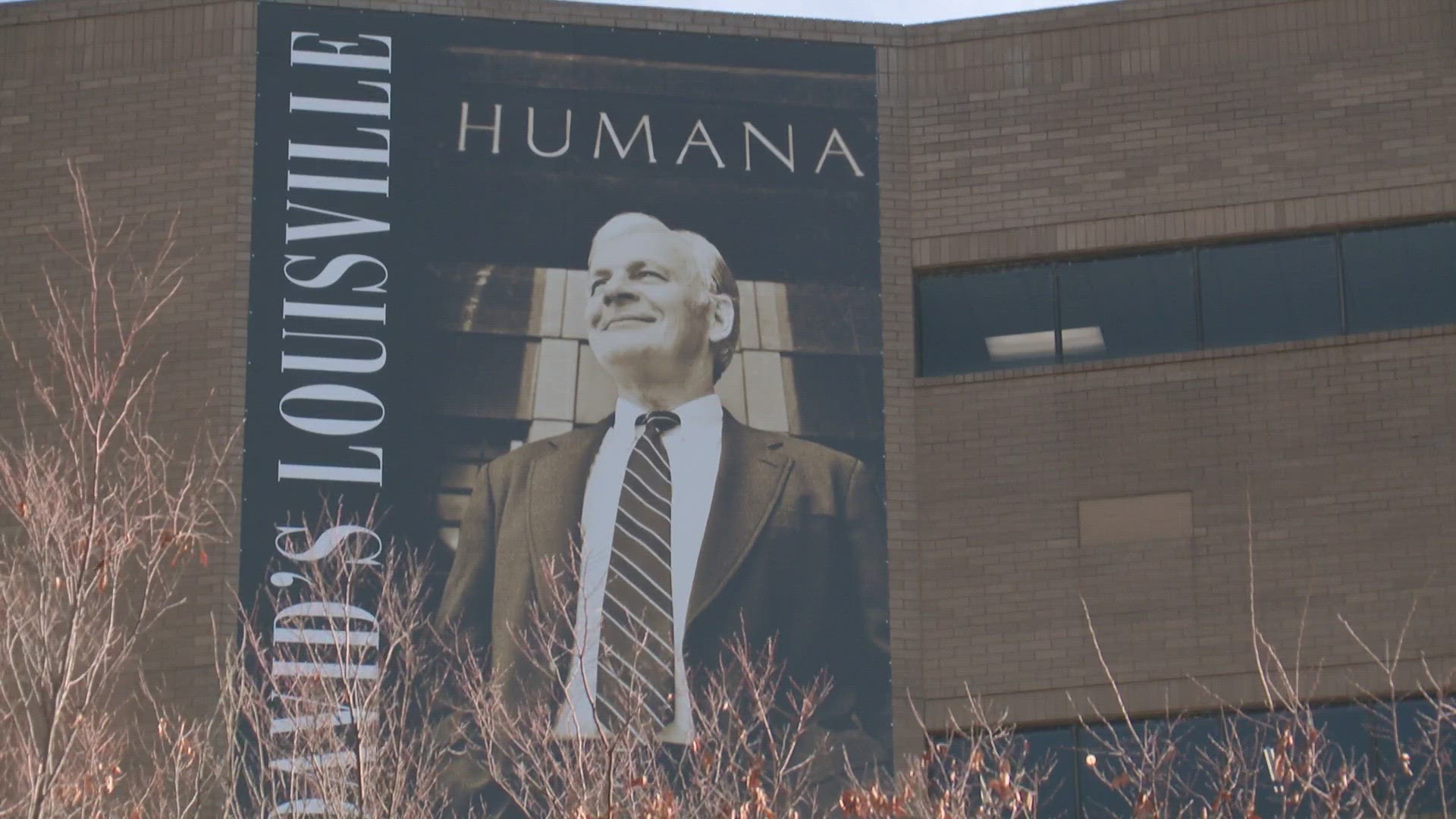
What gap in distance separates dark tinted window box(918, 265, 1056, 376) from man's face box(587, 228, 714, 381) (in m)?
2.24

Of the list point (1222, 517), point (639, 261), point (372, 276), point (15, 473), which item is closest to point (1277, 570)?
point (1222, 517)

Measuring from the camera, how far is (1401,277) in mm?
24016

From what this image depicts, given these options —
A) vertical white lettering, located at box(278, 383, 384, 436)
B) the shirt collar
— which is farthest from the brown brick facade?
the shirt collar

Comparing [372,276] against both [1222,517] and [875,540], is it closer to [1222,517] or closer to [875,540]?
[875,540]

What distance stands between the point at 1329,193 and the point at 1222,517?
344 centimetres

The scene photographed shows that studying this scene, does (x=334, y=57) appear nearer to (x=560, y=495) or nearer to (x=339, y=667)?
(x=560, y=495)

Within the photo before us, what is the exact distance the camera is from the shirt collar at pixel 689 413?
23656mm

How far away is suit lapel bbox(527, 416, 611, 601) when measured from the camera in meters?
23.1

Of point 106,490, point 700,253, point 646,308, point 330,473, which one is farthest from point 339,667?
point 700,253

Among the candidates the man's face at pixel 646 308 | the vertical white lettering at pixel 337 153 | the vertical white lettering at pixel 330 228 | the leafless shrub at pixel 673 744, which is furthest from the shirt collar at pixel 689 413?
the vertical white lettering at pixel 337 153

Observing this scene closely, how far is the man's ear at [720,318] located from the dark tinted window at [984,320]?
1.93 m

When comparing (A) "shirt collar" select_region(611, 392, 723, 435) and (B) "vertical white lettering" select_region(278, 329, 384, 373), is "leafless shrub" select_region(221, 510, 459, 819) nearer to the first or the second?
(B) "vertical white lettering" select_region(278, 329, 384, 373)

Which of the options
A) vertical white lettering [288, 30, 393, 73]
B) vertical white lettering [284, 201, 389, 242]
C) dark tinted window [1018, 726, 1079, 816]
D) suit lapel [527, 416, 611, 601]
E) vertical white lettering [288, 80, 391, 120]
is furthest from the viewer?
vertical white lettering [288, 30, 393, 73]

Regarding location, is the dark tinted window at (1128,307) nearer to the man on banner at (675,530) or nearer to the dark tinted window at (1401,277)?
the dark tinted window at (1401,277)
